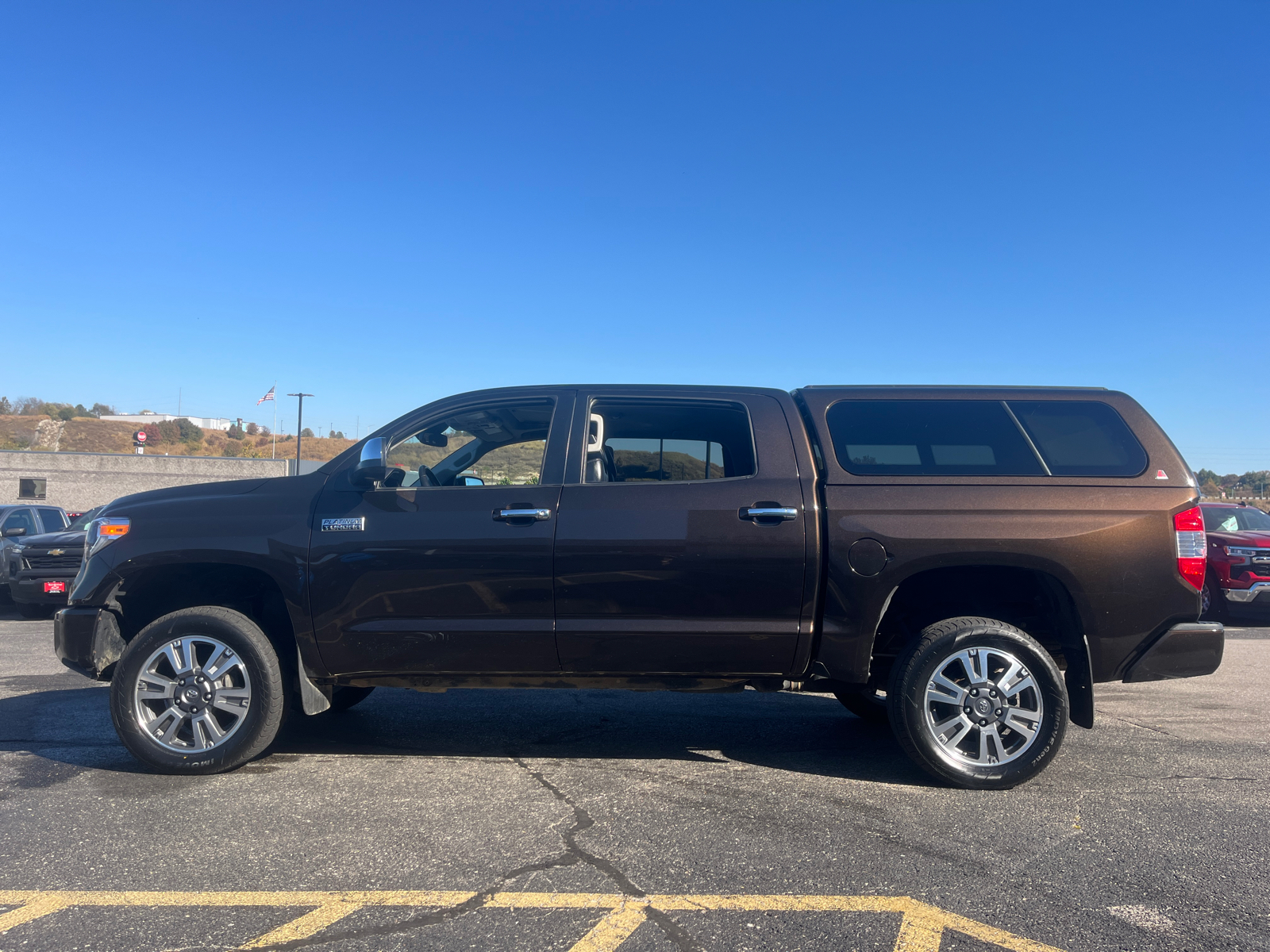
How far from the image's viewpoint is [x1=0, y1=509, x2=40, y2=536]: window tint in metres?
12.5

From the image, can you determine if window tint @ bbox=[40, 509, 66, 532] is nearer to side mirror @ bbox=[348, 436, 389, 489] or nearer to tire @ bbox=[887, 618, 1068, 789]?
side mirror @ bbox=[348, 436, 389, 489]

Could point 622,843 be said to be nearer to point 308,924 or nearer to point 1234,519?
point 308,924

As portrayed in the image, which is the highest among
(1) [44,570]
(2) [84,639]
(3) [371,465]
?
(3) [371,465]

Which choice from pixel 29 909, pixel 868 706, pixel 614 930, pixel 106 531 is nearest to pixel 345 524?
pixel 106 531

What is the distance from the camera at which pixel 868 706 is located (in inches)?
222

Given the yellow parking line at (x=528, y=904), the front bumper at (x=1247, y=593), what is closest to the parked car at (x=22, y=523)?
the yellow parking line at (x=528, y=904)

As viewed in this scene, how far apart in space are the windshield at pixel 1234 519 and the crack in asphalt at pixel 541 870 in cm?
1132

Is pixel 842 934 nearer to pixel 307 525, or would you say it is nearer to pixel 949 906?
pixel 949 906

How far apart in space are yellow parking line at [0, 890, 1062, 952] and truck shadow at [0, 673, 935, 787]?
1399 mm

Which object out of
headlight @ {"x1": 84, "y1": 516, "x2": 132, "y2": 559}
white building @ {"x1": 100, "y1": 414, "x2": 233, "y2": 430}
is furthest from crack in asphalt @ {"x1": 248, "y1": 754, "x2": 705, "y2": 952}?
white building @ {"x1": 100, "y1": 414, "x2": 233, "y2": 430}

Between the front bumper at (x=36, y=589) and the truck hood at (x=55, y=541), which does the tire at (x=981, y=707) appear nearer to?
the truck hood at (x=55, y=541)

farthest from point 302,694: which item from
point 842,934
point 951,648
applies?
point 951,648

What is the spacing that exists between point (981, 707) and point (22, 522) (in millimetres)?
13808

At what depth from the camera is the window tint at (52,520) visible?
43.4 feet
